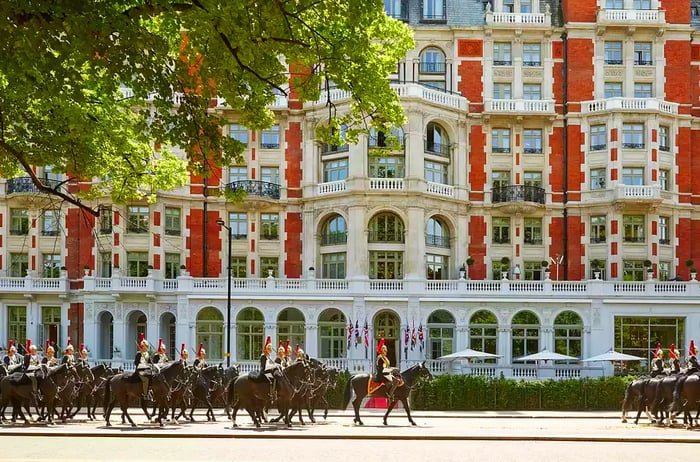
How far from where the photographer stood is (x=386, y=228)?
2200 inches

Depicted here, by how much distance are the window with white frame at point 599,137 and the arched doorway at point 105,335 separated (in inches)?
1182

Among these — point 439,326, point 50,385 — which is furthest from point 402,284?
point 50,385

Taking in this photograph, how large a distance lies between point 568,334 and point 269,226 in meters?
18.7

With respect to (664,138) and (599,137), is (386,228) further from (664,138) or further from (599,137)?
(664,138)

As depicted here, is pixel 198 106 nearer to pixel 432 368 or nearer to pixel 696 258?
pixel 432 368

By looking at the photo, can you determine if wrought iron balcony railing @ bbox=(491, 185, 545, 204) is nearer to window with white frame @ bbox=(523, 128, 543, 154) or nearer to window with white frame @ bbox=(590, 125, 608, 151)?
window with white frame @ bbox=(523, 128, 543, 154)

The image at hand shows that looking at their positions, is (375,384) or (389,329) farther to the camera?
(389,329)

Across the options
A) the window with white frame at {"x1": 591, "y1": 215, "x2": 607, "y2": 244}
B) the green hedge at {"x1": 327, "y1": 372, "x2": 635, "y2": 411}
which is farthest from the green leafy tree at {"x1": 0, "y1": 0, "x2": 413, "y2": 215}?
the window with white frame at {"x1": 591, "y1": 215, "x2": 607, "y2": 244}

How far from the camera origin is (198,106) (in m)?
16.7

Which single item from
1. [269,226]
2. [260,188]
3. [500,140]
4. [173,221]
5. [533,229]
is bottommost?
[533,229]

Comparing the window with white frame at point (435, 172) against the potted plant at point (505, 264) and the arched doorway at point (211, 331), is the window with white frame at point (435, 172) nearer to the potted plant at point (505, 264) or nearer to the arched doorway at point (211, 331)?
the potted plant at point (505, 264)

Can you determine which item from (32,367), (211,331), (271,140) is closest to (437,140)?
(271,140)

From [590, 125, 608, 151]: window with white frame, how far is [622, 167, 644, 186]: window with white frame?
196 centimetres

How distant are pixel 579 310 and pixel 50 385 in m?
A: 32.3
